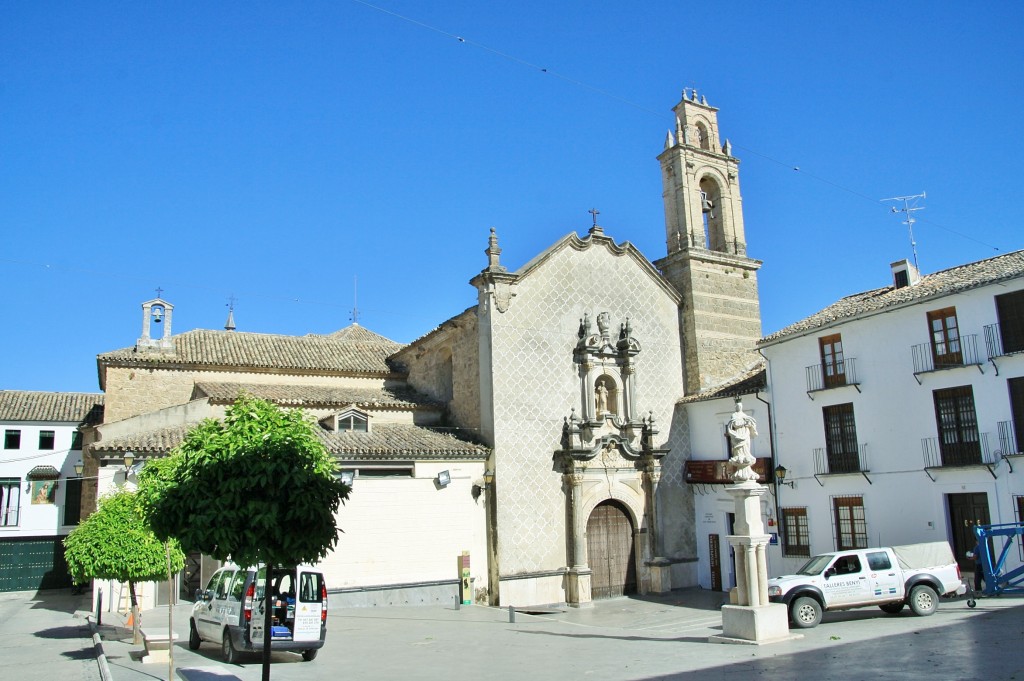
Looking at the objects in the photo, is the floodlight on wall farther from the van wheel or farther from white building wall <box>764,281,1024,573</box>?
the van wheel

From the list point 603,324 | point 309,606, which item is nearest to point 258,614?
point 309,606

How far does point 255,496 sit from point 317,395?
54.7ft

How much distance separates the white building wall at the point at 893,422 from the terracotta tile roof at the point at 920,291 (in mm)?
268

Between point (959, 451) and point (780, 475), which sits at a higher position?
point (959, 451)

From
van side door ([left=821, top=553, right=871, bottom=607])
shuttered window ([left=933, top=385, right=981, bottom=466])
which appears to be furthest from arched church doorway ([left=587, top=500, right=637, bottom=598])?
shuttered window ([left=933, top=385, right=981, bottom=466])

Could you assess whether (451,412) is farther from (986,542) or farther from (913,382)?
(986,542)

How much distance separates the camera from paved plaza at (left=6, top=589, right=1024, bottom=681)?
39.1 ft

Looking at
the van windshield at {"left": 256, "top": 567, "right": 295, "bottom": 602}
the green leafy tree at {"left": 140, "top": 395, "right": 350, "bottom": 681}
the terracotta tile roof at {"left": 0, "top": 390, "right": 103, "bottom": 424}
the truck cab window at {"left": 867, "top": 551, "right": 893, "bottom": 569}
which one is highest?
the terracotta tile roof at {"left": 0, "top": 390, "right": 103, "bottom": 424}

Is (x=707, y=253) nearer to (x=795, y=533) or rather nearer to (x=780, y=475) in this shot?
(x=780, y=475)

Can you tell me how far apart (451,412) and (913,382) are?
13636 millimetres

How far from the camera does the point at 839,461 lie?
864 inches

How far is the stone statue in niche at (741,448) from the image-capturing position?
52.0 feet

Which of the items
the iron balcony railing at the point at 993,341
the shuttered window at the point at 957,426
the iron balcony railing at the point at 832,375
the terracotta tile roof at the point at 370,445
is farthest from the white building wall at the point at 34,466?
the iron balcony railing at the point at 993,341

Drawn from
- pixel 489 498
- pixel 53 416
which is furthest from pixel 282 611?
pixel 53 416
